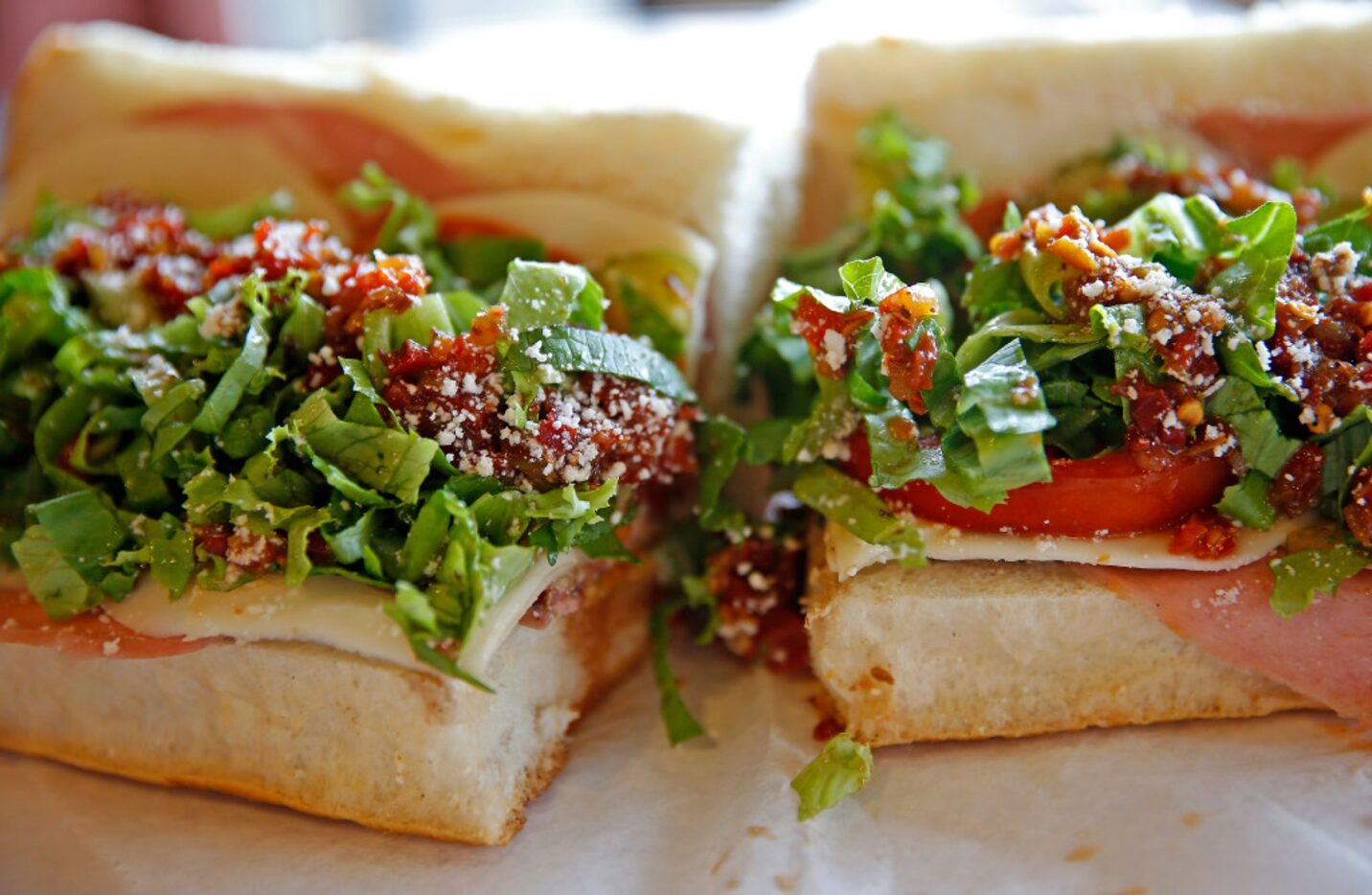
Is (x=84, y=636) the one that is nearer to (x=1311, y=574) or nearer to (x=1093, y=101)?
(x=1311, y=574)

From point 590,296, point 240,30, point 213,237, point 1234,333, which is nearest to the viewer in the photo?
point 1234,333

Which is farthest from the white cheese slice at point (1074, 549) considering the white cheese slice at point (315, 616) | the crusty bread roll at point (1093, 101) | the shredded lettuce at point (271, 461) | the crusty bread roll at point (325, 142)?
the crusty bread roll at point (325, 142)

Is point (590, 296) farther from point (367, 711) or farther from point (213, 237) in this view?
point (213, 237)

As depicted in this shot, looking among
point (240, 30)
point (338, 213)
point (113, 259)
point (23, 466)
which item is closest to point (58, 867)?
point (23, 466)

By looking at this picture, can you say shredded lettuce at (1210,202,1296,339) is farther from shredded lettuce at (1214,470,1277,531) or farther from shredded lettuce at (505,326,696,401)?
shredded lettuce at (505,326,696,401)

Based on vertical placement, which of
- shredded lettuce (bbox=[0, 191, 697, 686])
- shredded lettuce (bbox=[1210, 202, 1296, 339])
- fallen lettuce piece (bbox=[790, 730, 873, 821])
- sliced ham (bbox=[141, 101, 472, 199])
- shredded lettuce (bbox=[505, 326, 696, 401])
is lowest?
fallen lettuce piece (bbox=[790, 730, 873, 821])

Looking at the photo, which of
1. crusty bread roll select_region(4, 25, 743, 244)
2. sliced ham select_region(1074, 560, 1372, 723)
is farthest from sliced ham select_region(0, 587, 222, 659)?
sliced ham select_region(1074, 560, 1372, 723)
